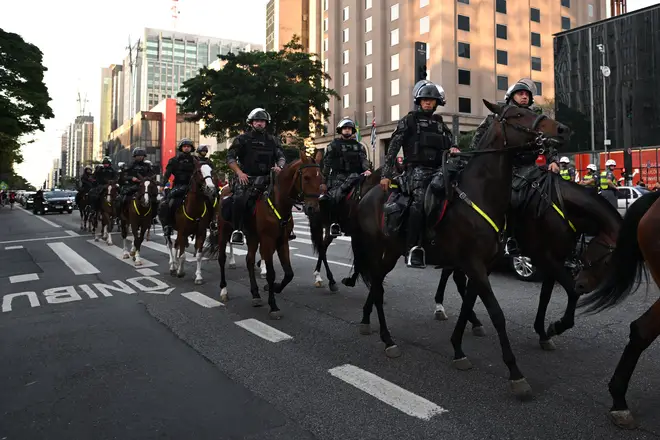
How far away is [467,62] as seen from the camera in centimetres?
5175

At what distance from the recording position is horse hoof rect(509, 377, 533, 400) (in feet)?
12.6

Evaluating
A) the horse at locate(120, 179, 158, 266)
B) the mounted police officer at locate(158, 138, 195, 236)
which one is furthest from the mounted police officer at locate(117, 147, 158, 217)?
the mounted police officer at locate(158, 138, 195, 236)

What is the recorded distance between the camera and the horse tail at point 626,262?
152 inches

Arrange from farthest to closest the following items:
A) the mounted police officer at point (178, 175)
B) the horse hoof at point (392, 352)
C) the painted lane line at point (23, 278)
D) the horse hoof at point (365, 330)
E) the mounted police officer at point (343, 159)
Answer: the mounted police officer at point (178, 175)
the painted lane line at point (23, 278)
the mounted police officer at point (343, 159)
the horse hoof at point (365, 330)
the horse hoof at point (392, 352)

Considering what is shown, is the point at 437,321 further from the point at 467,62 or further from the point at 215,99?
the point at 467,62

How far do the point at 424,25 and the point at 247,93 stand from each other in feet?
88.0

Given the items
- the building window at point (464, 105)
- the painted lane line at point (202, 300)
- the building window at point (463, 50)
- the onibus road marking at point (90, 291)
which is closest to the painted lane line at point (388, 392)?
the painted lane line at point (202, 300)

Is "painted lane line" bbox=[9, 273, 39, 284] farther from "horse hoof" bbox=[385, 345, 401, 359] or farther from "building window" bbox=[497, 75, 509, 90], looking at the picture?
"building window" bbox=[497, 75, 509, 90]

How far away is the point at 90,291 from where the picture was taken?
8.69 meters

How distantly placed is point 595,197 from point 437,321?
7.87ft

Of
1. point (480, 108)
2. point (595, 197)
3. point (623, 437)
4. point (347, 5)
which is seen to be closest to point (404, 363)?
point (623, 437)

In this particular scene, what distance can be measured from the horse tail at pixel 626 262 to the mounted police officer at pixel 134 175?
10.9m

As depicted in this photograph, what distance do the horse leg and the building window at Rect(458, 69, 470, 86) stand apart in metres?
51.5

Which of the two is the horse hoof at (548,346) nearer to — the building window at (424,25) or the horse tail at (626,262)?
the horse tail at (626,262)
